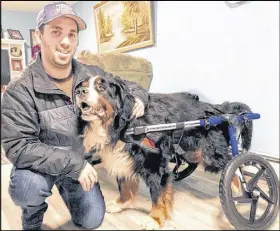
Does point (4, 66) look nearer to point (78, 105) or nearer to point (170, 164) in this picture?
point (78, 105)

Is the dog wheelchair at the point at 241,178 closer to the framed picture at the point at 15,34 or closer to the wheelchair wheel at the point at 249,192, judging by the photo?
the wheelchair wheel at the point at 249,192

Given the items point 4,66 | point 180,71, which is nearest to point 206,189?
point 180,71

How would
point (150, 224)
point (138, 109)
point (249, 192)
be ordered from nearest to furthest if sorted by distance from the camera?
point (138, 109)
point (150, 224)
point (249, 192)

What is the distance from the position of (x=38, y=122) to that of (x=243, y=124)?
1.49 feet

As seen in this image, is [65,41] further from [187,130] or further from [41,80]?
[187,130]

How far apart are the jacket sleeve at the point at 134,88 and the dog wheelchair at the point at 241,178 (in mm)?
51

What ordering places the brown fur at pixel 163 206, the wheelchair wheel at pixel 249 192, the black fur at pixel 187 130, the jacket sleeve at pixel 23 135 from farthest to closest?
the wheelchair wheel at pixel 249 192, the brown fur at pixel 163 206, the black fur at pixel 187 130, the jacket sleeve at pixel 23 135

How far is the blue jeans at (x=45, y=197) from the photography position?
1.19 ft

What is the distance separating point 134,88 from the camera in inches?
18.0

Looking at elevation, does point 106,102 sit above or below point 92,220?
above

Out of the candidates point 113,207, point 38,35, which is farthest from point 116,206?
point 38,35

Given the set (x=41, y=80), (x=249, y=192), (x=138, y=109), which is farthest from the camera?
(x=249, y=192)

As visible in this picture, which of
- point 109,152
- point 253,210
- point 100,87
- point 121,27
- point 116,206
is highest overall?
point 121,27

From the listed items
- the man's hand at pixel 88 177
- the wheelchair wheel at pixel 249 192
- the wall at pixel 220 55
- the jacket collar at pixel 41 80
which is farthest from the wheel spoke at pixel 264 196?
the jacket collar at pixel 41 80
